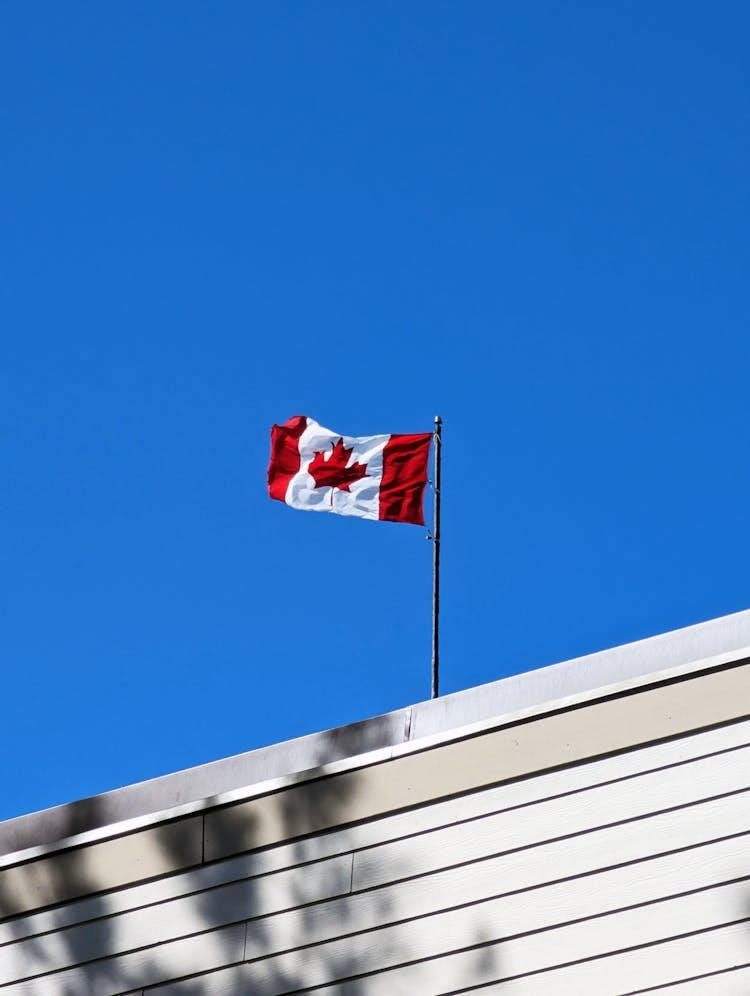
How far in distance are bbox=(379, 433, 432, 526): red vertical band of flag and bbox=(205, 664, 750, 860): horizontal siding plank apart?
1047 centimetres

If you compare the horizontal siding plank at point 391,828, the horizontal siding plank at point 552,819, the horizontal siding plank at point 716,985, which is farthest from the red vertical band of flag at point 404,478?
the horizontal siding plank at point 716,985

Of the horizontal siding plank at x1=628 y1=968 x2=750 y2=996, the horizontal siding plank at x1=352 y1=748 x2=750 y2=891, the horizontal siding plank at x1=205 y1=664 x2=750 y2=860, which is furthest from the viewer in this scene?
the horizontal siding plank at x1=205 y1=664 x2=750 y2=860

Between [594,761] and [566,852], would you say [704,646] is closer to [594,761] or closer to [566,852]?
[594,761]

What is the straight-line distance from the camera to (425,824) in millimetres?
5043

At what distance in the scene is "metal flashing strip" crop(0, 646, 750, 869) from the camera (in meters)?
4.86

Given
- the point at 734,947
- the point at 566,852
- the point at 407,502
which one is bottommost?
the point at 734,947

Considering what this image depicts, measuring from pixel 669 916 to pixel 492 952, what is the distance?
2.00 feet

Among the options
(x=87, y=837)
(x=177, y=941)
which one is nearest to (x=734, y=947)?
(x=177, y=941)

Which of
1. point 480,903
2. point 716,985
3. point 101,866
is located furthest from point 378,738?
point 716,985

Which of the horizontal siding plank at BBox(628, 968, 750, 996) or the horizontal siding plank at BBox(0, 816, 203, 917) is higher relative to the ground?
the horizontal siding plank at BBox(0, 816, 203, 917)

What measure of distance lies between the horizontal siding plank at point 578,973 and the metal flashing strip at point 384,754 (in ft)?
2.42

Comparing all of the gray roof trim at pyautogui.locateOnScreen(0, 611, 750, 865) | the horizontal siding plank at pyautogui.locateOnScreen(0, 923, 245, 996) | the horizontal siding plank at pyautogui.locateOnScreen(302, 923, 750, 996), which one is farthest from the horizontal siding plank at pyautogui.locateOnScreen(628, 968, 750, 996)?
the horizontal siding plank at pyautogui.locateOnScreen(0, 923, 245, 996)

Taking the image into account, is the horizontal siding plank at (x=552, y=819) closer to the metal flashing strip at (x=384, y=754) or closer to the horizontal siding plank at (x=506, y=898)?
the horizontal siding plank at (x=506, y=898)

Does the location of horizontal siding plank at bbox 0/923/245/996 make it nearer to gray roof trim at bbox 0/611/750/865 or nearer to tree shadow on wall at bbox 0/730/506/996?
tree shadow on wall at bbox 0/730/506/996
